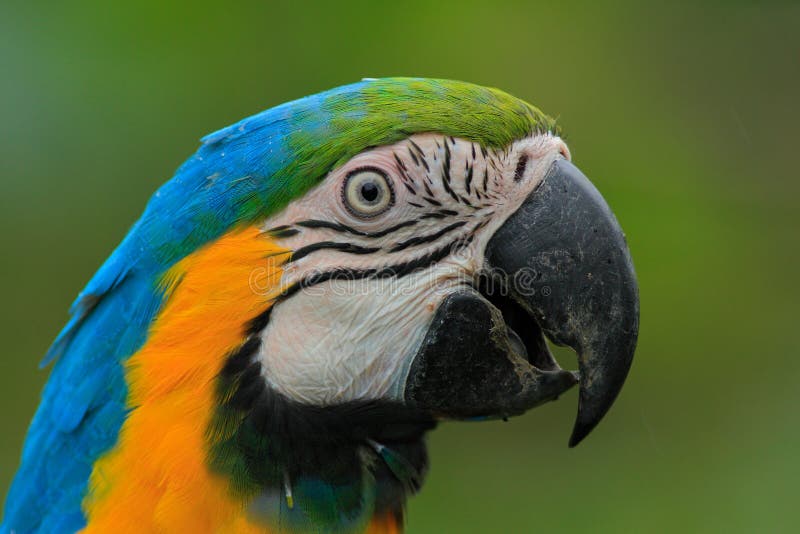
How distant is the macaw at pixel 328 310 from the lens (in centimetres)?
171

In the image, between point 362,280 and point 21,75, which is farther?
point 21,75

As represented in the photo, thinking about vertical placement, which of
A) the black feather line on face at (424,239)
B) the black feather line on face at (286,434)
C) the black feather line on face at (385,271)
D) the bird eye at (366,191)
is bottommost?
the black feather line on face at (286,434)

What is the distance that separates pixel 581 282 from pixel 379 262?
1.42 ft

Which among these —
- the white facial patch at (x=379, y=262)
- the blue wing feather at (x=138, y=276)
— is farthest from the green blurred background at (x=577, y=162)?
the white facial patch at (x=379, y=262)

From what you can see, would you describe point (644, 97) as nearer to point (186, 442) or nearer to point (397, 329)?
point (397, 329)

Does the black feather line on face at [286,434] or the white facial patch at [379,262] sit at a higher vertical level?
the white facial patch at [379,262]

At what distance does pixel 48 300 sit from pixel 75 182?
74 cm

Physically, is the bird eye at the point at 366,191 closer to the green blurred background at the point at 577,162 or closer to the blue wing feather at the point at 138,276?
the blue wing feather at the point at 138,276

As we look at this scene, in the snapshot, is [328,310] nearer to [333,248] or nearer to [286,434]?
[333,248]

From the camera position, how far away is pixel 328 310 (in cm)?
175

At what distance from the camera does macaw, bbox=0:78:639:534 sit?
1.71 meters

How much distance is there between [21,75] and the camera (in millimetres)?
3732

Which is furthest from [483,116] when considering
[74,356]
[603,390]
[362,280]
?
[74,356]

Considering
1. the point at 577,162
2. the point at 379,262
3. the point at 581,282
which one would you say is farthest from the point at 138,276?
the point at 577,162
